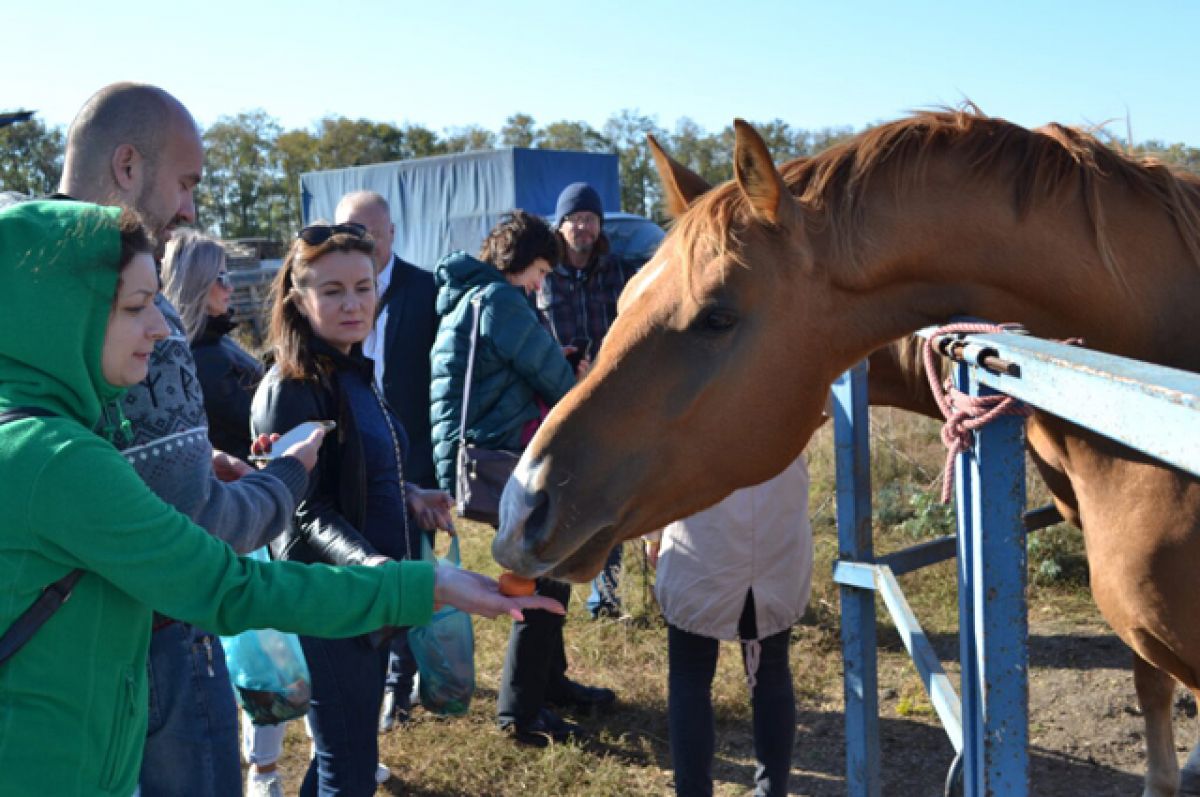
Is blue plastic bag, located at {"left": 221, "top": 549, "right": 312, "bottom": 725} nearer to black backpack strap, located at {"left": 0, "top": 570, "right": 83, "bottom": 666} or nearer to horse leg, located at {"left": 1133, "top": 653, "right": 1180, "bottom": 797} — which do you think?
black backpack strap, located at {"left": 0, "top": 570, "right": 83, "bottom": 666}

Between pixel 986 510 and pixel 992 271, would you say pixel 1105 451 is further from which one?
pixel 986 510

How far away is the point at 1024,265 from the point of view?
75.5 inches

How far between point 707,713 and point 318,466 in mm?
1480

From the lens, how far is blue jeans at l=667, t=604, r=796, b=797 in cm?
308

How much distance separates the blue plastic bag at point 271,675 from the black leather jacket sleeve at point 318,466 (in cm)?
27

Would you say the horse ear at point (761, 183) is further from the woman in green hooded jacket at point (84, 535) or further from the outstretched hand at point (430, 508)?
the outstretched hand at point (430, 508)

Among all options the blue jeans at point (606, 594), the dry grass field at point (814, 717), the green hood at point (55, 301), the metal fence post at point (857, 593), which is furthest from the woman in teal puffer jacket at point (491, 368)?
the green hood at point (55, 301)

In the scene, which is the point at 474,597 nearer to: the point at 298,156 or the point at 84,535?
the point at 84,535


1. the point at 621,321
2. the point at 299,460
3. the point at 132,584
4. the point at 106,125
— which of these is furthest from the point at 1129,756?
the point at 106,125

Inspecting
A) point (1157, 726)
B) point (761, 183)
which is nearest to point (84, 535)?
point (761, 183)

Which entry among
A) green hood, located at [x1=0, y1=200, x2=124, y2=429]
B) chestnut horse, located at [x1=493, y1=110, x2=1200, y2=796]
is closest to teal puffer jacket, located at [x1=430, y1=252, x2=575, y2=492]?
chestnut horse, located at [x1=493, y1=110, x2=1200, y2=796]

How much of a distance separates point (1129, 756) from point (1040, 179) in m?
2.91

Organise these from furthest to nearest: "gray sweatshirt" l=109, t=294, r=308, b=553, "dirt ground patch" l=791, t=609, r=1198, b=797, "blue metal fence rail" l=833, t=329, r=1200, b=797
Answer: "dirt ground patch" l=791, t=609, r=1198, b=797 < "gray sweatshirt" l=109, t=294, r=308, b=553 < "blue metal fence rail" l=833, t=329, r=1200, b=797

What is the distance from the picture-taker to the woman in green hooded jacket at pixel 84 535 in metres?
1.46
